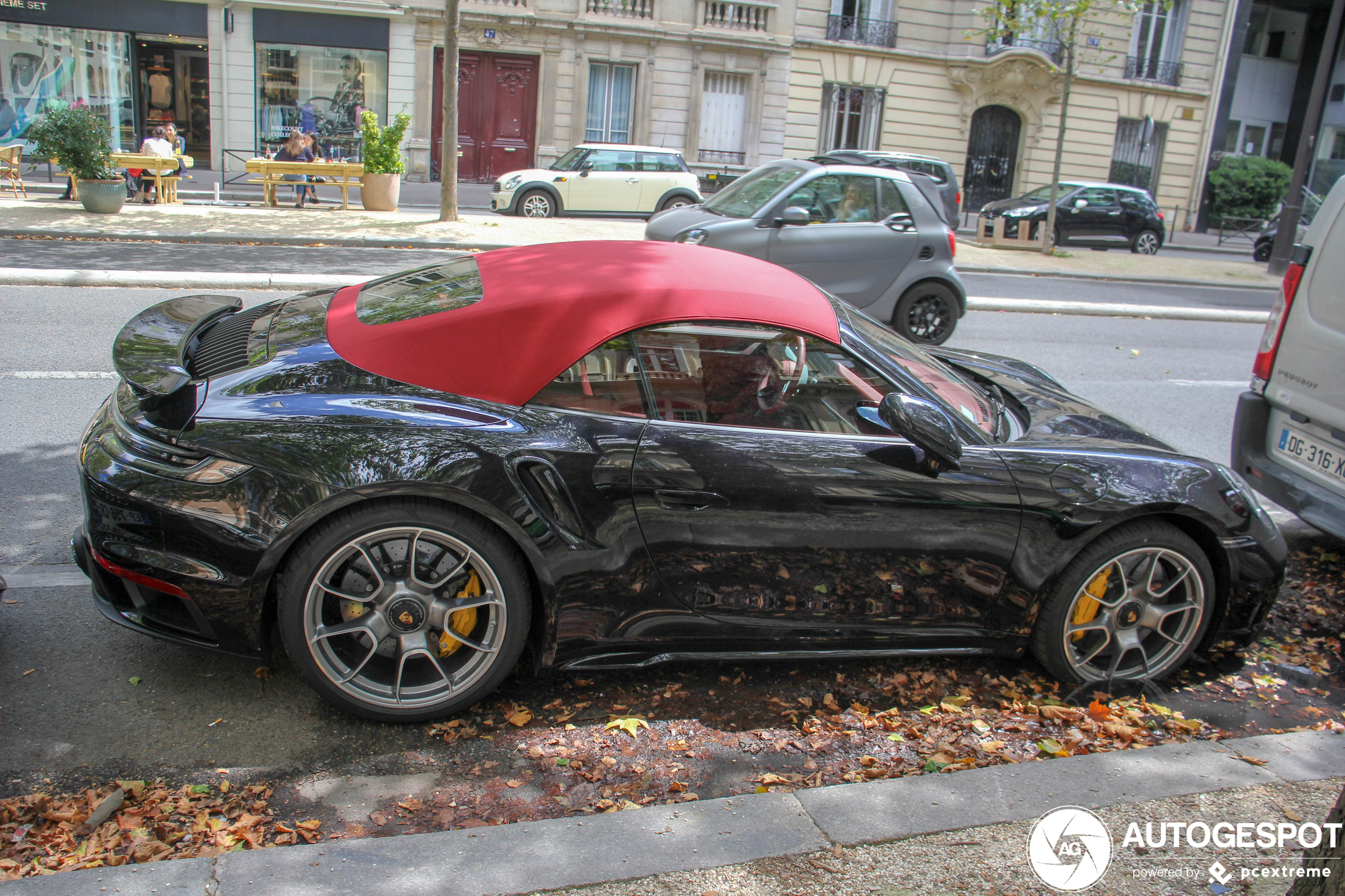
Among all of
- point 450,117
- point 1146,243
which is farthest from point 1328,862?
point 1146,243

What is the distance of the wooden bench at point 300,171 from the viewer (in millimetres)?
17422

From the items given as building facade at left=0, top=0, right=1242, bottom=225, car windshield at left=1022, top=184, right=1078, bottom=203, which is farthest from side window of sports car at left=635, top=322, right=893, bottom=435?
building facade at left=0, top=0, right=1242, bottom=225

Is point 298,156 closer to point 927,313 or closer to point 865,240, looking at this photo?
point 865,240

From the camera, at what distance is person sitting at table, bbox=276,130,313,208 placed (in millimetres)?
18297

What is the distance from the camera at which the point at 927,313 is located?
34.2ft

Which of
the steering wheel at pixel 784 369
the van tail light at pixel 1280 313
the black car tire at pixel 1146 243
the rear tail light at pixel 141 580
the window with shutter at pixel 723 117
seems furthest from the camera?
the window with shutter at pixel 723 117

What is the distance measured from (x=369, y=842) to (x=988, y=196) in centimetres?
3320

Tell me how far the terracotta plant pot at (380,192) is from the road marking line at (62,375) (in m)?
11.3

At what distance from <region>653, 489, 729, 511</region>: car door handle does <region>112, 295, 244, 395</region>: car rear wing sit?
1.50 metres

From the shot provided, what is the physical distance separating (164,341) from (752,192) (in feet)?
27.3

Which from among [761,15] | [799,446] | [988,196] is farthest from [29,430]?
[988,196]

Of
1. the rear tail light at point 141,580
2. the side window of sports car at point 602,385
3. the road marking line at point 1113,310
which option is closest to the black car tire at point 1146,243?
the road marking line at point 1113,310

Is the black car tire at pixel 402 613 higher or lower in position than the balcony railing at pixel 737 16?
lower

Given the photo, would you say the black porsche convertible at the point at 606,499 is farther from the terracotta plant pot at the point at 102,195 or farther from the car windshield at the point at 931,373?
the terracotta plant pot at the point at 102,195
